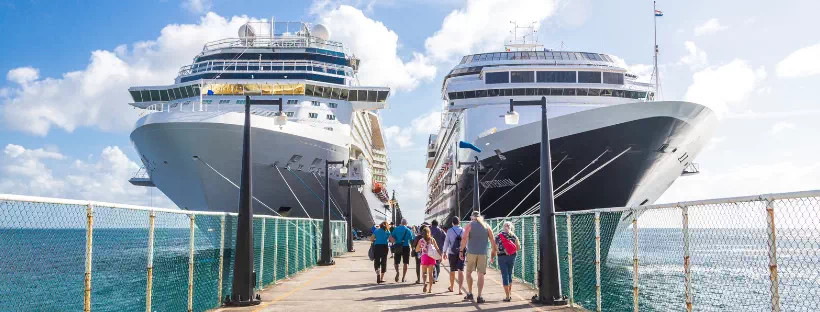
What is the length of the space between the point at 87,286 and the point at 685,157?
2444 cm

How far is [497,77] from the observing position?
113 feet

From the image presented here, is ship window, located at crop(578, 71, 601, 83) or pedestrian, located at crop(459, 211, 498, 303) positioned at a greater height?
ship window, located at crop(578, 71, 601, 83)

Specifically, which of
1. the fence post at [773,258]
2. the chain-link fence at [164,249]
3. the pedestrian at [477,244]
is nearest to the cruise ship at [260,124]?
the chain-link fence at [164,249]

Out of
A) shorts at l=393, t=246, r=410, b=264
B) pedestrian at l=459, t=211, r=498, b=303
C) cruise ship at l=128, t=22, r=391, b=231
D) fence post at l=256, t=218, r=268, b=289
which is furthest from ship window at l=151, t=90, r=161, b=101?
pedestrian at l=459, t=211, r=498, b=303

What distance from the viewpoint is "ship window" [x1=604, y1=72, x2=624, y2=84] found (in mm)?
33156

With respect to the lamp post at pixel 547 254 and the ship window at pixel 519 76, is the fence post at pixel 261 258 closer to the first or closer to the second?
the lamp post at pixel 547 254

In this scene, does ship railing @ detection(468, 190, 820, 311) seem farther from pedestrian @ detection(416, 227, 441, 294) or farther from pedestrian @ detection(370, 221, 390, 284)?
pedestrian @ detection(370, 221, 390, 284)

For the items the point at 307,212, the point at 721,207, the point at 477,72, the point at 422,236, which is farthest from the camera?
the point at 477,72

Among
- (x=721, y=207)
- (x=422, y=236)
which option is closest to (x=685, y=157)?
(x=422, y=236)

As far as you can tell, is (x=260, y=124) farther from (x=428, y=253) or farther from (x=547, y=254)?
(x=547, y=254)

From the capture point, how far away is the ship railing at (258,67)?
118ft

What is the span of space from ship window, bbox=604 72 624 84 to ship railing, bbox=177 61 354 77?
1437 cm

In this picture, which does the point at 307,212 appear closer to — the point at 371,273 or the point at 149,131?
the point at 149,131

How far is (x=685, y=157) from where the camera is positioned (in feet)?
85.7
